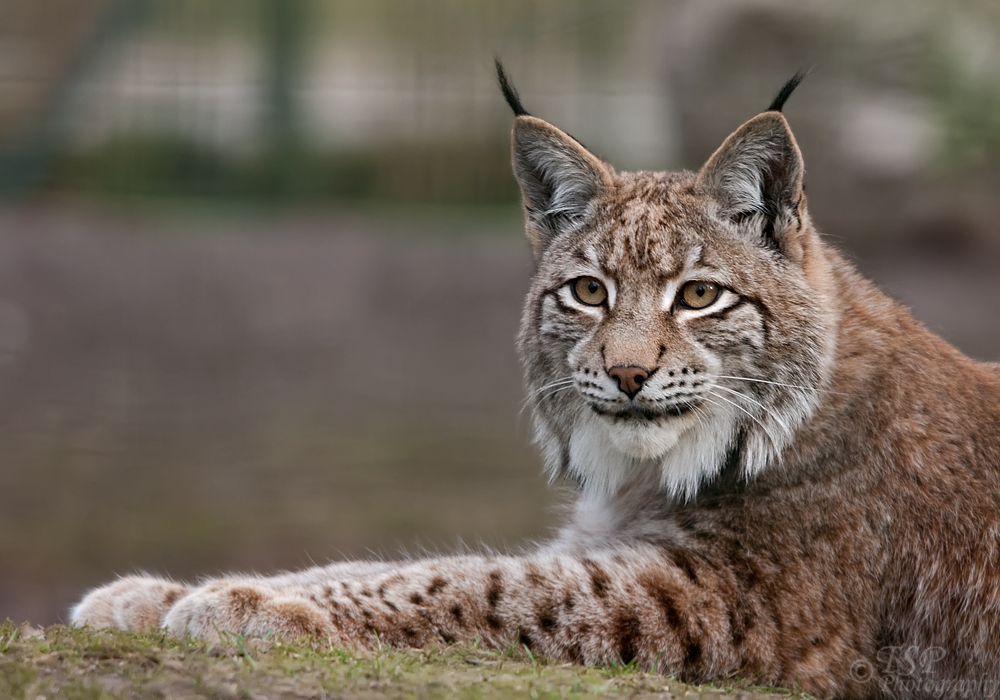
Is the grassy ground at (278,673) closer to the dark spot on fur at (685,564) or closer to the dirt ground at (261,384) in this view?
the dark spot on fur at (685,564)

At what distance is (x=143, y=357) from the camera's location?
39.5 ft

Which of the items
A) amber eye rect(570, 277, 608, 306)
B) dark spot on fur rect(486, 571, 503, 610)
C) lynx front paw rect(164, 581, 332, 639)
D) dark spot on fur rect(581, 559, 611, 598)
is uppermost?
amber eye rect(570, 277, 608, 306)

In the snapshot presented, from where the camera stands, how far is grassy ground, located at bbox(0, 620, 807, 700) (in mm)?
3488

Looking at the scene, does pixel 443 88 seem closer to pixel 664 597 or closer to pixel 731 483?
pixel 731 483

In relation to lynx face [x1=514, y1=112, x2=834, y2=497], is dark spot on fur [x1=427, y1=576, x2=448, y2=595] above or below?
below

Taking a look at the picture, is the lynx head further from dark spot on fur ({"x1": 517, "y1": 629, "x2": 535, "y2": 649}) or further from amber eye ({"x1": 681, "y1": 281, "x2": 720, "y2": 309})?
dark spot on fur ({"x1": 517, "y1": 629, "x2": 535, "y2": 649})

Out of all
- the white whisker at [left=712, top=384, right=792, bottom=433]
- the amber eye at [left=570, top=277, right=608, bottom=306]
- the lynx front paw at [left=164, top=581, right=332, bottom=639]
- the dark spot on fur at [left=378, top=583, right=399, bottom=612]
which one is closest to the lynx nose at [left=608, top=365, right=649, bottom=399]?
the white whisker at [left=712, top=384, right=792, bottom=433]

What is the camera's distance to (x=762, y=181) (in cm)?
492

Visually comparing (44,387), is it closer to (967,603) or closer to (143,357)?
(143,357)

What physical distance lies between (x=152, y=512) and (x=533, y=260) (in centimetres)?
543

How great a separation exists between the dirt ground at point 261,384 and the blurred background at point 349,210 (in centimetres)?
3

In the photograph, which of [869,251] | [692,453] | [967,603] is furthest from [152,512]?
[869,251]

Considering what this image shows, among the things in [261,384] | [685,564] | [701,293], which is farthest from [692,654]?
[261,384]

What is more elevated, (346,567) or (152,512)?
(346,567)
